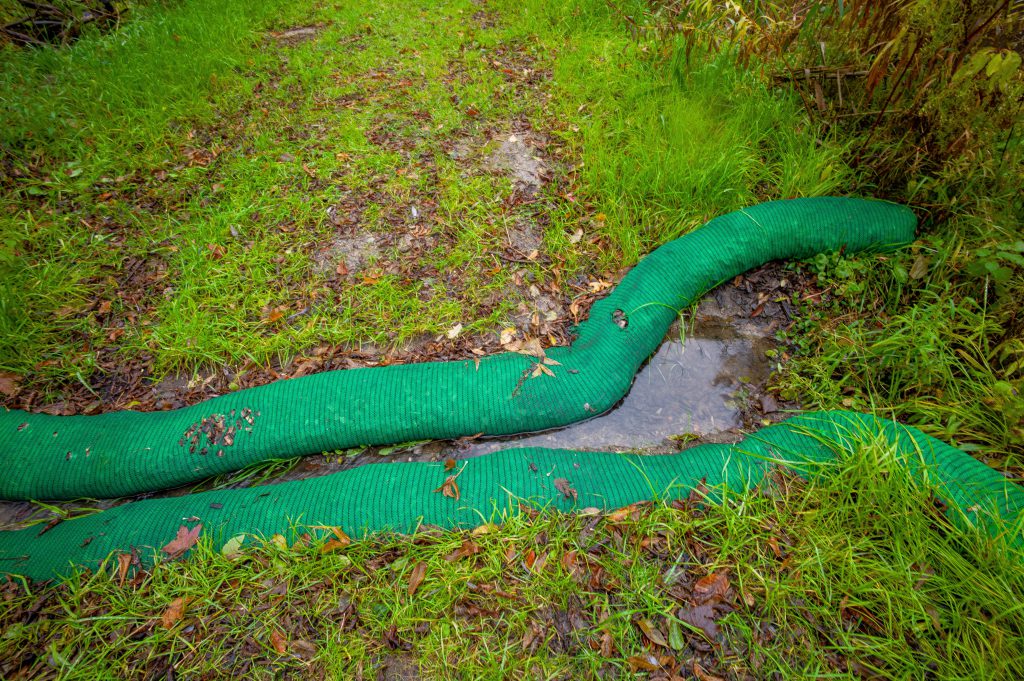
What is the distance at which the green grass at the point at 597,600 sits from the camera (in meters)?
1.68

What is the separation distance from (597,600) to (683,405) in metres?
→ 1.32

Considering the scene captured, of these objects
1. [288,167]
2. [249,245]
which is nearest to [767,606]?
[249,245]

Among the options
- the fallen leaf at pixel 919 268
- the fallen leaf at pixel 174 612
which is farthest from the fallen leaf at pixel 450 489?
the fallen leaf at pixel 919 268

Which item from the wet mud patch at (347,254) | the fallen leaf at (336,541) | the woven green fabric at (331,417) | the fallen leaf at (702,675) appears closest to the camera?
the fallen leaf at (702,675)

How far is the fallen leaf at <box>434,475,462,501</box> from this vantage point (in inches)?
85.6

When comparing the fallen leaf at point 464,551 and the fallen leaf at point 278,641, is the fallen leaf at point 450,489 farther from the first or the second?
the fallen leaf at point 278,641

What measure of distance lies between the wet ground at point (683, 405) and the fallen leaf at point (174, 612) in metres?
0.69

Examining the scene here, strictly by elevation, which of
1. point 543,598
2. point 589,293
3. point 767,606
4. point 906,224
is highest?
point 906,224

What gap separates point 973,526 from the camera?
5.75 feet

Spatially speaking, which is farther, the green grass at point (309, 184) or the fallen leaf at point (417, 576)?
the green grass at point (309, 184)

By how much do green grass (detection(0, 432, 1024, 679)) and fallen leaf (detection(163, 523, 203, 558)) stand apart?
6 centimetres

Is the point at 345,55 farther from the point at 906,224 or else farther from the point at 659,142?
the point at 906,224

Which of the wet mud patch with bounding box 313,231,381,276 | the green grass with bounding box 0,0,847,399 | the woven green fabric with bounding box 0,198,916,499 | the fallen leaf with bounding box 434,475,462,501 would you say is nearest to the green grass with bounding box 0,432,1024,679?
the fallen leaf with bounding box 434,475,462,501

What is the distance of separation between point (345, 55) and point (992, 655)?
7058 mm
